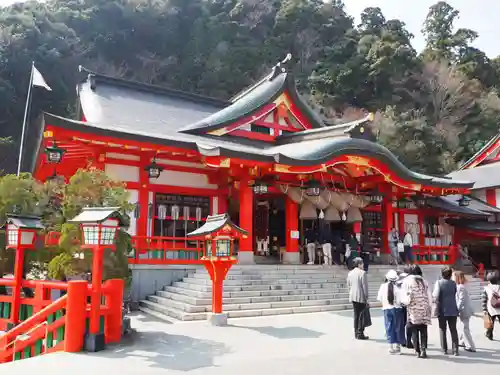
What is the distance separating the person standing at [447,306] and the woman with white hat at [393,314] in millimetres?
595

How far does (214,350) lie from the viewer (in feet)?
23.6

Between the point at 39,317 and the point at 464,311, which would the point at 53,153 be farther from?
the point at 464,311

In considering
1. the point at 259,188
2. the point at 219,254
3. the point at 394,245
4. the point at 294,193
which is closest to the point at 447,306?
the point at 219,254

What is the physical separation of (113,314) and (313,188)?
912cm

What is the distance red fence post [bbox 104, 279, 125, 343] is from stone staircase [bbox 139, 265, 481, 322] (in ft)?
7.78

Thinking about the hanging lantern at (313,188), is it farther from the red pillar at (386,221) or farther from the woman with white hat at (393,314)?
the woman with white hat at (393,314)

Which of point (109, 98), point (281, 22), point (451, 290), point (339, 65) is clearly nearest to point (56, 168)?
point (109, 98)

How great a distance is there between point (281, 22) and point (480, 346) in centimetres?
4896

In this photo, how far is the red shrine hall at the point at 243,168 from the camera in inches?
527

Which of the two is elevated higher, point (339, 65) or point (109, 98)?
point (339, 65)

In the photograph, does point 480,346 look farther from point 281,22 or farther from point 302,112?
point 281,22

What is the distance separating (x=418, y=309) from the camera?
6.72 meters

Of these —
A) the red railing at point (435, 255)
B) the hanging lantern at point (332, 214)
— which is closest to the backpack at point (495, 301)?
the hanging lantern at point (332, 214)

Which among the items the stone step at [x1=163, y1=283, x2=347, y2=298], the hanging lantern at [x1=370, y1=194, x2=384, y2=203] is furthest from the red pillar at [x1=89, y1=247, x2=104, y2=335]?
the hanging lantern at [x1=370, y1=194, x2=384, y2=203]
